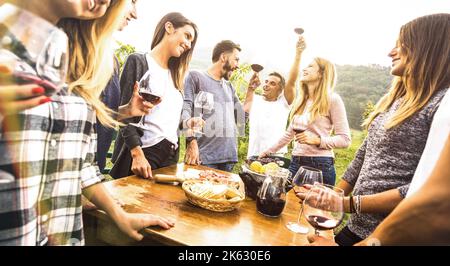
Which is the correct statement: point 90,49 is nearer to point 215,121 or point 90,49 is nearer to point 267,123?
point 215,121

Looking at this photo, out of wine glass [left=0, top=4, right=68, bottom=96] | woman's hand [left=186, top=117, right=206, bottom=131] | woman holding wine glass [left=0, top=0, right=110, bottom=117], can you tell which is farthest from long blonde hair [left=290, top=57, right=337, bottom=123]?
wine glass [left=0, top=4, right=68, bottom=96]

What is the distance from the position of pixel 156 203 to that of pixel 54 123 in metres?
0.54

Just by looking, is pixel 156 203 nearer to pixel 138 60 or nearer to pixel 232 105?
pixel 138 60

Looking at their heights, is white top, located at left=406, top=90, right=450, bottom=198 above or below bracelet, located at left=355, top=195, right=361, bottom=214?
above

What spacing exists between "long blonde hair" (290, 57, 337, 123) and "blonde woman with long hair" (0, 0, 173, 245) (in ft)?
5.53

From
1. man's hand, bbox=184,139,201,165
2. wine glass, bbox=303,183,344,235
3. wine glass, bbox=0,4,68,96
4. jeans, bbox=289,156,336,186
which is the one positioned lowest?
jeans, bbox=289,156,336,186

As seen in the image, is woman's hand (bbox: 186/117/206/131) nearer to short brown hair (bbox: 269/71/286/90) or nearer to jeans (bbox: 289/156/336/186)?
jeans (bbox: 289/156/336/186)

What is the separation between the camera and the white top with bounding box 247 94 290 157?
269 cm

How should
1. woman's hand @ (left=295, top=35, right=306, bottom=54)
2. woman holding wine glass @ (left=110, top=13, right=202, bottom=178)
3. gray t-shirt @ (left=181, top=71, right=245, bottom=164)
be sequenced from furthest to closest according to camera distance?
woman's hand @ (left=295, top=35, right=306, bottom=54) → gray t-shirt @ (left=181, top=71, right=245, bottom=164) → woman holding wine glass @ (left=110, top=13, right=202, bottom=178)

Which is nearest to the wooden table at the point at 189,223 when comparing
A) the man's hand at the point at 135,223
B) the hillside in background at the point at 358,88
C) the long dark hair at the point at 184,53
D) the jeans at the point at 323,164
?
the man's hand at the point at 135,223

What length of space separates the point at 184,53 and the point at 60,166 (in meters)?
1.34

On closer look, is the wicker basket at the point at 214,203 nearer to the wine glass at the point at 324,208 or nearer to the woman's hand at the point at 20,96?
the wine glass at the point at 324,208

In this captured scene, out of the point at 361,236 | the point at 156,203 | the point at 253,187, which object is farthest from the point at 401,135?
the point at 156,203

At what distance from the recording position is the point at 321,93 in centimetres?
227
